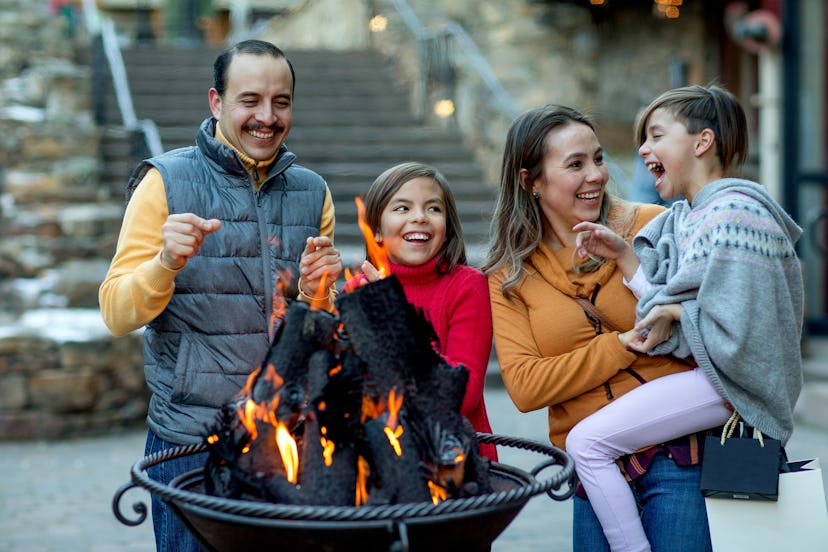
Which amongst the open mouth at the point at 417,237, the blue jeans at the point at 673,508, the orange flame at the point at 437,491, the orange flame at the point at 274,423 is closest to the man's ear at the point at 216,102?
the open mouth at the point at 417,237

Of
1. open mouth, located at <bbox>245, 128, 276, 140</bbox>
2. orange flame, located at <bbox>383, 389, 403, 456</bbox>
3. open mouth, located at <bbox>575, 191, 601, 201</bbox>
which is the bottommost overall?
orange flame, located at <bbox>383, 389, 403, 456</bbox>

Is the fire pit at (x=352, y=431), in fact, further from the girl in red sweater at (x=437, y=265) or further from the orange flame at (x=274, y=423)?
the girl in red sweater at (x=437, y=265)

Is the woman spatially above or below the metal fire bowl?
above

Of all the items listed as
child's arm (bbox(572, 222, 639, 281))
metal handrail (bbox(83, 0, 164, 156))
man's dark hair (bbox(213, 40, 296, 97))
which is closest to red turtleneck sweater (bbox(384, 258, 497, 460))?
child's arm (bbox(572, 222, 639, 281))

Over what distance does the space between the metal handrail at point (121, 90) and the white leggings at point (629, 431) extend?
726 cm

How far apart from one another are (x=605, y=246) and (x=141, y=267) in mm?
1258

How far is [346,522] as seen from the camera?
7.38 feet

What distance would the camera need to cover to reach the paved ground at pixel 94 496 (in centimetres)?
546

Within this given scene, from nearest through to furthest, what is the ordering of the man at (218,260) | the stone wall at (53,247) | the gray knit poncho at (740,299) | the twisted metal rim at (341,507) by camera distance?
the twisted metal rim at (341,507) → the gray knit poncho at (740,299) → the man at (218,260) → the stone wall at (53,247)

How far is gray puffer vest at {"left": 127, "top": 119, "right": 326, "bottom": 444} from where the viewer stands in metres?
3.03

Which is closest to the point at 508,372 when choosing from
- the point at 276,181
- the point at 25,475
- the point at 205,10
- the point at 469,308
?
the point at 469,308

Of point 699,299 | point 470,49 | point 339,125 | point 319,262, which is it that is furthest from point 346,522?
point 470,49

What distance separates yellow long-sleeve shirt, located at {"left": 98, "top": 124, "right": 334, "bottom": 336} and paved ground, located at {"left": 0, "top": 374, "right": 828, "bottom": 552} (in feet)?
8.98

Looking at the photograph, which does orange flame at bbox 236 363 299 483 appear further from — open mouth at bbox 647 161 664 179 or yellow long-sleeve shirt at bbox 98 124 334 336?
open mouth at bbox 647 161 664 179
